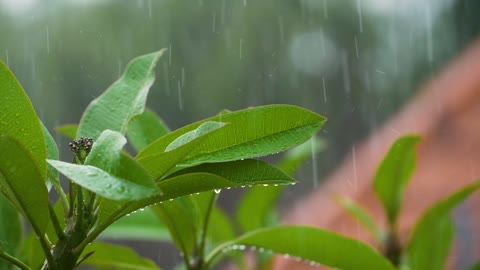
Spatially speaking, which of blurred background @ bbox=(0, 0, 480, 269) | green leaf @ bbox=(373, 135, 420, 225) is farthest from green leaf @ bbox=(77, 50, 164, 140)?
blurred background @ bbox=(0, 0, 480, 269)

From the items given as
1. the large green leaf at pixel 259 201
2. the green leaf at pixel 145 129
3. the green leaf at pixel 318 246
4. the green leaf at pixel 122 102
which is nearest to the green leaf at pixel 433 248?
the large green leaf at pixel 259 201

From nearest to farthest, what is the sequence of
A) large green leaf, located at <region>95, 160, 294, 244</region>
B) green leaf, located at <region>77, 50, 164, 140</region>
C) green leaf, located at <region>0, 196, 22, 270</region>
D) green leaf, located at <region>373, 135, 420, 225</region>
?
large green leaf, located at <region>95, 160, 294, 244</region>
green leaf, located at <region>77, 50, 164, 140</region>
green leaf, located at <region>0, 196, 22, 270</region>
green leaf, located at <region>373, 135, 420, 225</region>

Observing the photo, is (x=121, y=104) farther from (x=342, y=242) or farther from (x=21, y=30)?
(x=21, y=30)

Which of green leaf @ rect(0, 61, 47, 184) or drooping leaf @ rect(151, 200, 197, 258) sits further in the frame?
drooping leaf @ rect(151, 200, 197, 258)

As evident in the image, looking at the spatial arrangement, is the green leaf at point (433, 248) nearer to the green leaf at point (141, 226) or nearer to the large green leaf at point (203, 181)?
the green leaf at point (141, 226)

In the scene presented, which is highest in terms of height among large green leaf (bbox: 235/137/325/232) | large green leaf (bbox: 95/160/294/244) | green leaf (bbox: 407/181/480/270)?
large green leaf (bbox: 95/160/294/244)

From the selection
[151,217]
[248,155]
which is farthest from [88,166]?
[151,217]

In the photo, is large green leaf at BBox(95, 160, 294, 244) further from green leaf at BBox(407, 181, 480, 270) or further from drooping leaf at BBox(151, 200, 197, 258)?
green leaf at BBox(407, 181, 480, 270)

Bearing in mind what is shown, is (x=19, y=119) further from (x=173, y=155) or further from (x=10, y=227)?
(x=10, y=227)
